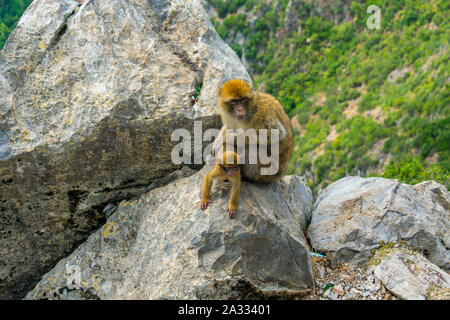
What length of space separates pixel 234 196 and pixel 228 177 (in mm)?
241

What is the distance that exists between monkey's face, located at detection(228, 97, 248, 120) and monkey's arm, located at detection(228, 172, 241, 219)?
0.70m

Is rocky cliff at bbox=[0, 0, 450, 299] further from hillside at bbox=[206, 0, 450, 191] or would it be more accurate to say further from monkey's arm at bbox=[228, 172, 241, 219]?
hillside at bbox=[206, 0, 450, 191]

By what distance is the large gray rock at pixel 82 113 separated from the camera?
5688mm

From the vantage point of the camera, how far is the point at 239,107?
201 inches

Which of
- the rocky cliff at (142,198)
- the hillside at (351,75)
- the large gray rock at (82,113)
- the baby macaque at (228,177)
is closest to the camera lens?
the baby macaque at (228,177)

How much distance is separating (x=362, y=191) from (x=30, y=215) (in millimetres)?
4943

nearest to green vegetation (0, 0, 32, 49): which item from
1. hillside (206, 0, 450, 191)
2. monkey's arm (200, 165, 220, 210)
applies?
monkey's arm (200, 165, 220, 210)

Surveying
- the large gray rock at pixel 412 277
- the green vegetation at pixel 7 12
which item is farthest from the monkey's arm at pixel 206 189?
the green vegetation at pixel 7 12

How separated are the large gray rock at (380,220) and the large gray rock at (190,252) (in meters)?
0.76

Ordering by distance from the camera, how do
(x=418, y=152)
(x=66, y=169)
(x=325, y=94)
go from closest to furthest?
(x=66, y=169) < (x=418, y=152) < (x=325, y=94)

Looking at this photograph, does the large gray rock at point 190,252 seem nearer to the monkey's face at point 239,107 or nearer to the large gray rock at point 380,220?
the large gray rock at point 380,220

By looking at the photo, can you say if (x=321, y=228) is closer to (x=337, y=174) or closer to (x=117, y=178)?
(x=117, y=178)

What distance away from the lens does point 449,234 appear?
6.28 metres
